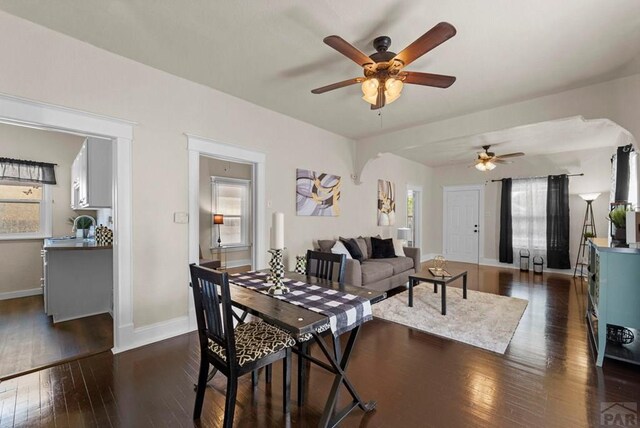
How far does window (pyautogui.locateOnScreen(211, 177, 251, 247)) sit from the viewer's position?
6402 millimetres

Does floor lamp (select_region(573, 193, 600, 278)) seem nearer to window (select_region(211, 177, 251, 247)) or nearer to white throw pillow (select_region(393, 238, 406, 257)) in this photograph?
white throw pillow (select_region(393, 238, 406, 257))

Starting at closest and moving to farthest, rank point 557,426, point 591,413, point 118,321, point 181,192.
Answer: point 557,426
point 591,413
point 118,321
point 181,192

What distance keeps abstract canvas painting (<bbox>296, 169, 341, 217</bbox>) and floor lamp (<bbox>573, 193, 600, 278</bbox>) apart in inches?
197

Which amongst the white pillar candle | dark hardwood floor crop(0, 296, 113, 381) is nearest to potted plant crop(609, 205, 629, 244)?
the white pillar candle

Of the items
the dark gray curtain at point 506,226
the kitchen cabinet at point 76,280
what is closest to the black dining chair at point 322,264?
the kitchen cabinet at point 76,280

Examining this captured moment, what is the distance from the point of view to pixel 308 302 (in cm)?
174

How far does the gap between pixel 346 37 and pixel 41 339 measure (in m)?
4.07

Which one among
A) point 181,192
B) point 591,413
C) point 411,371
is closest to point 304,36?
point 181,192

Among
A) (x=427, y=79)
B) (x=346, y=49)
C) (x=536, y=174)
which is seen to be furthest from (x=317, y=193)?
(x=536, y=174)

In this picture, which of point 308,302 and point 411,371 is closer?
point 308,302

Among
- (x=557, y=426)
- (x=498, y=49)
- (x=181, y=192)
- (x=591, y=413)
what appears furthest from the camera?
(x=181, y=192)

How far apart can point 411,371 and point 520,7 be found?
9.30ft

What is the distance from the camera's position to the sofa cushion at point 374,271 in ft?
13.2

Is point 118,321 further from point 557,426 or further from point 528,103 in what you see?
point 528,103
